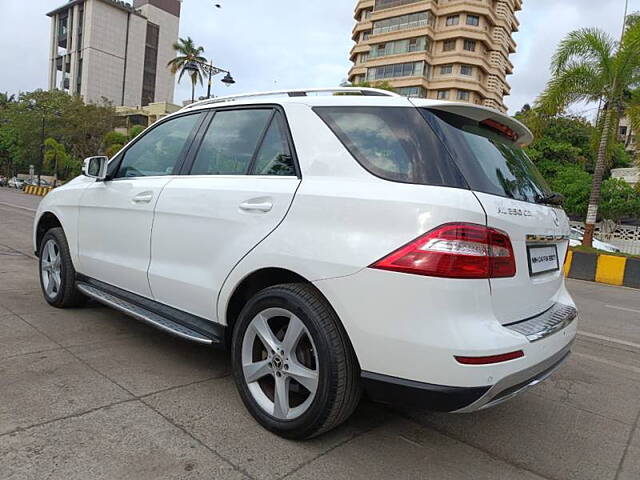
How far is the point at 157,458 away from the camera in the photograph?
2197 mm

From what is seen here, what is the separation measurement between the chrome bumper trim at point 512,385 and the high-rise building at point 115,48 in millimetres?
89260

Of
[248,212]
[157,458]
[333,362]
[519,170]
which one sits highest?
[519,170]

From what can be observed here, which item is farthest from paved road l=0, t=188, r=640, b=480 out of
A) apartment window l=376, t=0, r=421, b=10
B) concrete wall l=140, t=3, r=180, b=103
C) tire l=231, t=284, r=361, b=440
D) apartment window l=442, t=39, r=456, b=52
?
concrete wall l=140, t=3, r=180, b=103

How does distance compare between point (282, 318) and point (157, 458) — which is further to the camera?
point (282, 318)

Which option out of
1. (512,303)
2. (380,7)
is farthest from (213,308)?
(380,7)

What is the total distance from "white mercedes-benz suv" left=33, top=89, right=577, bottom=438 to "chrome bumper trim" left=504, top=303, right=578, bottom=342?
0.01 m

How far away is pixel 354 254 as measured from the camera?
2137mm

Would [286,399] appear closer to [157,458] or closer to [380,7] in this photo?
[157,458]

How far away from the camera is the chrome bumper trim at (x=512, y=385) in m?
2.05

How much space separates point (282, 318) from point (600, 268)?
418 inches

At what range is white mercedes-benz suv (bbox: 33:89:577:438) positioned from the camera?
79.7 inches

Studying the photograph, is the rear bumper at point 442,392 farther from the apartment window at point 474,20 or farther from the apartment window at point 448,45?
the apartment window at point 474,20

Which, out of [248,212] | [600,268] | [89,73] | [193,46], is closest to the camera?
[248,212]

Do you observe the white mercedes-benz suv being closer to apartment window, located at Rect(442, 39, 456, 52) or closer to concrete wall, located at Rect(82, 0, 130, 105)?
apartment window, located at Rect(442, 39, 456, 52)
